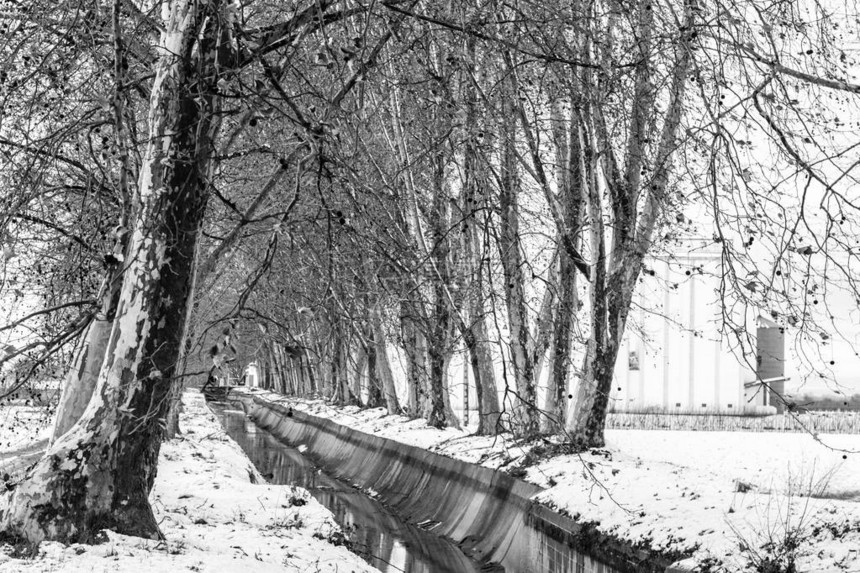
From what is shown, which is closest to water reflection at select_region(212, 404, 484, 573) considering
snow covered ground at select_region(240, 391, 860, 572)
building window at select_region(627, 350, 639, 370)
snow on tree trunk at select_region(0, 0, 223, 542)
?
snow covered ground at select_region(240, 391, 860, 572)

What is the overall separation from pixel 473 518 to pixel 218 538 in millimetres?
5432

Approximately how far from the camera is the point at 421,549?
536 inches

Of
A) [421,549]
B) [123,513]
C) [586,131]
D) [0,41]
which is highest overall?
[586,131]

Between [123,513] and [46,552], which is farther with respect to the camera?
[123,513]

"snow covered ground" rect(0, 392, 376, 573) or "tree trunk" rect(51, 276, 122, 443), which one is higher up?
"tree trunk" rect(51, 276, 122, 443)

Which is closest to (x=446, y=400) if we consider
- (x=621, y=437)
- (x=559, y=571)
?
(x=621, y=437)

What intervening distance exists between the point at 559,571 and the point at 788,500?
301 cm

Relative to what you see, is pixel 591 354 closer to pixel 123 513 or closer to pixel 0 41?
pixel 123 513

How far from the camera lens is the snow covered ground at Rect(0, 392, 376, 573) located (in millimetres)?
7391

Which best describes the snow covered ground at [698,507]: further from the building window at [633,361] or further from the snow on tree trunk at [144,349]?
the building window at [633,361]

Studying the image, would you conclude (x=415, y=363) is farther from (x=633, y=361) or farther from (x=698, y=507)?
(x=633, y=361)

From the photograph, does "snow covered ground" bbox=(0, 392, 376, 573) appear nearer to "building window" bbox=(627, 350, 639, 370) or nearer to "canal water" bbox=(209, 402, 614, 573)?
"canal water" bbox=(209, 402, 614, 573)

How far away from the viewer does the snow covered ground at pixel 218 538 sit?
7391 millimetres

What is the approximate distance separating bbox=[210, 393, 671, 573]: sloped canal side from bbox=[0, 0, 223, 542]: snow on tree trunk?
925 millimetres
